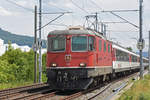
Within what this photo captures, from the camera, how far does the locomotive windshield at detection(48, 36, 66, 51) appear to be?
1490cm

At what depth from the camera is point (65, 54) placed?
14656 mm

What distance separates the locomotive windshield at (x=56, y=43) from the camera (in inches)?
587

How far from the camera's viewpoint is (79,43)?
48.8ft

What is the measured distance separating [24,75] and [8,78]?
2152mm

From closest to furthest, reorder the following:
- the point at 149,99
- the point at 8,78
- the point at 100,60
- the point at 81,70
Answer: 1. the point at 149,99
2. the point at 81,70
3. the point at 100,60
4. the point at 8,78

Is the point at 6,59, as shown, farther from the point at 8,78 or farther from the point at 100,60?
the point at 100,60

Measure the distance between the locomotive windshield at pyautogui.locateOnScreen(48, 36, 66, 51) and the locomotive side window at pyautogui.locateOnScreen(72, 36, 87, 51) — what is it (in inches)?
20.5

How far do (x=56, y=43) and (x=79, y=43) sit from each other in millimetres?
1231

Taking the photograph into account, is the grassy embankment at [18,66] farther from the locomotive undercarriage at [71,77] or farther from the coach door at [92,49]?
the coach door at [92,49]

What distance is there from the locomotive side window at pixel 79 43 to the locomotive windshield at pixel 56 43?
52cm

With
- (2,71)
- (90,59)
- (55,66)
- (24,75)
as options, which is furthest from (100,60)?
(24,75)

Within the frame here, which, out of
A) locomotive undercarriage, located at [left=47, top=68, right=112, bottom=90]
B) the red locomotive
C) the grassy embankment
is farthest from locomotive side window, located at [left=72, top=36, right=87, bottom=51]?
the grassy embankment

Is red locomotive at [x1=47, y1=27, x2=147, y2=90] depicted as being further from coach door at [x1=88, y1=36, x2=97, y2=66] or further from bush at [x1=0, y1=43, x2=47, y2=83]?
bush at [x1=0, y1=43, x2=47, y2=83]

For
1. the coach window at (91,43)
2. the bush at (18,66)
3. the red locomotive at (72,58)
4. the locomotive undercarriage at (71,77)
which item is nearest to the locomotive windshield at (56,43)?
the red locomotive at (72,58)
